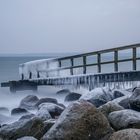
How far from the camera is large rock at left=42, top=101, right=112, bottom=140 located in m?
5.95

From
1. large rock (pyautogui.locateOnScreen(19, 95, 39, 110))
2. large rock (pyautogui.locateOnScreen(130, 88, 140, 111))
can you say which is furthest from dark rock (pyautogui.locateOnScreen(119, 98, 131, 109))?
large rock (pyautogui.locateOnScreen(19, 95, 39, 110))

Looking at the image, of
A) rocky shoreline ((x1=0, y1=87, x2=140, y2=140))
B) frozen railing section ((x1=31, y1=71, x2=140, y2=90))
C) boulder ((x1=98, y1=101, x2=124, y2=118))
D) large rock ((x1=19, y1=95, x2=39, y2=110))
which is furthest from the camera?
frozen railing section ((x1=31, y1=71, x2=140, y2=90))

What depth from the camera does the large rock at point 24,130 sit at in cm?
688

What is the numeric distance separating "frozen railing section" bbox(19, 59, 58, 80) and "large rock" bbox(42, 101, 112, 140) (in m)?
10.9

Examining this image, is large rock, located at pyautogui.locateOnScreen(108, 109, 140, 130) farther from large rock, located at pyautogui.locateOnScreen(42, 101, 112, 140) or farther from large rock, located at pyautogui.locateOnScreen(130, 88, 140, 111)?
large rock, located at pyautogui.locateOnScreen(130, 88, 140, 111)

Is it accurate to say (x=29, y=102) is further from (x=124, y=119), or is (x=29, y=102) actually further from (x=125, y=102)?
(x=124, y=119)

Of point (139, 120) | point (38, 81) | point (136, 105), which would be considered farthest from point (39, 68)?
point (139, 120)

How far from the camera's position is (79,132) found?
19.6 feet

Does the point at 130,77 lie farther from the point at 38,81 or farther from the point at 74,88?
the point at 38,81

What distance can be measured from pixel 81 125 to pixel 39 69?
11.2m

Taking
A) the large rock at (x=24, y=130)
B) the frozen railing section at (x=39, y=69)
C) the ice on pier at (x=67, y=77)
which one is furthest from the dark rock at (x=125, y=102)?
the frozen railing section at (x=39, y=69)

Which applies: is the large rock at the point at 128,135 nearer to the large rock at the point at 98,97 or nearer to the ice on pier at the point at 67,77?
the large rock at the point at 98,97

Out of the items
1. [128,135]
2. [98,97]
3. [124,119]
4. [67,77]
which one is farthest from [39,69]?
[128,135]

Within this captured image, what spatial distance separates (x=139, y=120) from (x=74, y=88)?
371 inches
